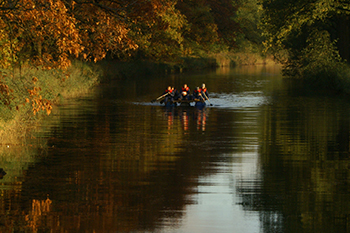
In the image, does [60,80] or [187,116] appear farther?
[60,80]

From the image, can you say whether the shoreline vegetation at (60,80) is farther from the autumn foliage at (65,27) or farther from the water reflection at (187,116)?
the water reflection at (187,116)

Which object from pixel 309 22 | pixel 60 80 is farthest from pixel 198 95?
pixel 309 22

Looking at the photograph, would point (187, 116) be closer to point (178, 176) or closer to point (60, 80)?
point (60, 80)

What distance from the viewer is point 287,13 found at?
141 feet

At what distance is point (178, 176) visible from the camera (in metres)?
12.4

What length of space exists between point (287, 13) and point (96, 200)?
34.6m

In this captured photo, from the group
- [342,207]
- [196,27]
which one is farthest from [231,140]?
[196,27]

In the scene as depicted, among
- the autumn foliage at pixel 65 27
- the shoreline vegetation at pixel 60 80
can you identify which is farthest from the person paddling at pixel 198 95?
the shoreline vegetation at pixel 60 80

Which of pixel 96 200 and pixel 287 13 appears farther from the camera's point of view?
pixel 287 13

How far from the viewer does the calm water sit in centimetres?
909

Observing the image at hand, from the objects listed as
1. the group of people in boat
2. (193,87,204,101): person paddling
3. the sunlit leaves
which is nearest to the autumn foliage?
the group of people in boat

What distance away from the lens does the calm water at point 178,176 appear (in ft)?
29.8

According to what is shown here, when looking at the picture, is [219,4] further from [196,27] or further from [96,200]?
[96,200]

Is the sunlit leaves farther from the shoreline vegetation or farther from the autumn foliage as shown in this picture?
the shoreline vegetation
